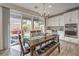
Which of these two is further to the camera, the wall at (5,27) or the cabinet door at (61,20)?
the cabinet door at (61,20)

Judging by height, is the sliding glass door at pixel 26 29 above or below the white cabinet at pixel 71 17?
below

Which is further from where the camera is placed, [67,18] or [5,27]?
[67,18]

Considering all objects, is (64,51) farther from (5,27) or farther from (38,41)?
(5,27)

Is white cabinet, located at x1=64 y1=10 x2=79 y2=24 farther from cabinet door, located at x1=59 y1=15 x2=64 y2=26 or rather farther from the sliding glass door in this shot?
the sliding glass door

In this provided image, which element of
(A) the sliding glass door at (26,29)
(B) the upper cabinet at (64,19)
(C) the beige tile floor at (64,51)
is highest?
(B) the upper cabinet at (64,19)

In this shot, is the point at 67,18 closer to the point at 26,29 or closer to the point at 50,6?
the point at 50,6

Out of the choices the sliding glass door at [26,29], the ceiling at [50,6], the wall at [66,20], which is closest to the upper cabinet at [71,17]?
the wall at [66,20]

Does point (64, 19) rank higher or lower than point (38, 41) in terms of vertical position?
higher

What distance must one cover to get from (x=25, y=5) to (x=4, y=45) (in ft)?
3.02

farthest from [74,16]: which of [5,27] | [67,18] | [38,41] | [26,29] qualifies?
[5,27]

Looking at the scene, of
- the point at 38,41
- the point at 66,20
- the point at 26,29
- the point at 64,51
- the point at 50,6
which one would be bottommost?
the point at 64,51

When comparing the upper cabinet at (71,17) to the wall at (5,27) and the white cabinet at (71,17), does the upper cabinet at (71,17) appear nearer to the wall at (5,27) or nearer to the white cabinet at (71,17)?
the white cabinet at (71,17)

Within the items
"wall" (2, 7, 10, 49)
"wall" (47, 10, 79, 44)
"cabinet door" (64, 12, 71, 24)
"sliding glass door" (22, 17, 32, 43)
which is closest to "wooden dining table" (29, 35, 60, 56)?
"sliding glass door" (22, 17, 32, 43)

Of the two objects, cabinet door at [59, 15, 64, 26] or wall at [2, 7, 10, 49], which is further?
cabinet door at [59, 15, 64, 26]
